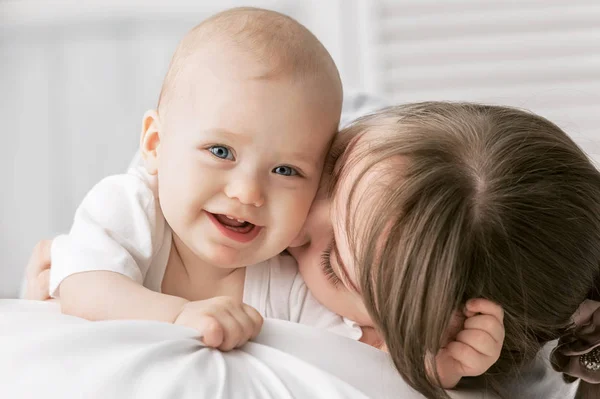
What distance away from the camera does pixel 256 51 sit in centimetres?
106

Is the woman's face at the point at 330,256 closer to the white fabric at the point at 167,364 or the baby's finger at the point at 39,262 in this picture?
the white fabric at the point at 167,364

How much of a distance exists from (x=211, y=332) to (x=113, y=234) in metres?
0.32

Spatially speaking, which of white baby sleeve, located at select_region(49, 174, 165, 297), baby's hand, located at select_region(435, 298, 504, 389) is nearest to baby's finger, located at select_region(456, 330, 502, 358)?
baby's hand, located at select_region(435, 298, 504, 389)

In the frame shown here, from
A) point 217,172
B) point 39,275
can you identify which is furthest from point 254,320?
point 39,275

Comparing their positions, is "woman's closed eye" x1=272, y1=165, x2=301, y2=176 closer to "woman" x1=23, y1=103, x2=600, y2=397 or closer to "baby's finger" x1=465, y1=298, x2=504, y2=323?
"woman" x1=23, y1=103, x2=600, y2=397

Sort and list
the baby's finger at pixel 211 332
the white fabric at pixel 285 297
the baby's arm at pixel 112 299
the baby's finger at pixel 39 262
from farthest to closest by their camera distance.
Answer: the baby's finger at pixel 39 262, the white fabric at pixel 285 297, the baby's arm at pixel 112 299, the baby's finger at pixel 211 332

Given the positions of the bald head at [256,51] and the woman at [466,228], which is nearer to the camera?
the woman at [466,228]

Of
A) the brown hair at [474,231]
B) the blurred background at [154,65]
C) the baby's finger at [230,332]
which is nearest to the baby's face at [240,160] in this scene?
the brown hair at [474,231]

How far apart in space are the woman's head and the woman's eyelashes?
0.07 m

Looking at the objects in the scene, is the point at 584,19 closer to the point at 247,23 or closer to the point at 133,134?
the point at 133,134

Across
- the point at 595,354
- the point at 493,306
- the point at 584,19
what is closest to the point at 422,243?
the point at 493,306

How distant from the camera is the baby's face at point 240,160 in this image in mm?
1042

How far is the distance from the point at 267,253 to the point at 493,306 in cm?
34

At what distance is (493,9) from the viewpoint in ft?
9.70
